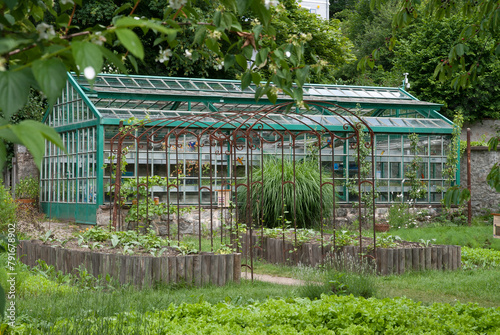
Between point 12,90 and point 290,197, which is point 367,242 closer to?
point 290,197

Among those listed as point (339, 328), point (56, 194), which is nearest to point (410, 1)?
point (339, 328)

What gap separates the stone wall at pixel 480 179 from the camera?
49.0 feet

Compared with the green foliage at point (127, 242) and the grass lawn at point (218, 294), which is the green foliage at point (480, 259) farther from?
the green foliage at point (127, 242)

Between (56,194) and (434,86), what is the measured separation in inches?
656

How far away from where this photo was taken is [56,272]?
6348 millimetres

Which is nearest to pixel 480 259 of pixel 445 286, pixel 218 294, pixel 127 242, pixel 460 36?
pixel 445 286

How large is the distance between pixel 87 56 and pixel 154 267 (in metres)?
Answer: 5.01

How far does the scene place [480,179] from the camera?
49.3 feet

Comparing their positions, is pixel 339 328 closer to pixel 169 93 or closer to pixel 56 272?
pixel 56 272

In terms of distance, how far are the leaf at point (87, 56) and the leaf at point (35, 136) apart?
0.47 ft

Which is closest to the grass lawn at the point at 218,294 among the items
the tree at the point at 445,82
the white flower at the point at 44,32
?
the white flower at the point at 44,32

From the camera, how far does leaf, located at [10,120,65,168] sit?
967 mm

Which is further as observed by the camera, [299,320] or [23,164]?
[23,164]

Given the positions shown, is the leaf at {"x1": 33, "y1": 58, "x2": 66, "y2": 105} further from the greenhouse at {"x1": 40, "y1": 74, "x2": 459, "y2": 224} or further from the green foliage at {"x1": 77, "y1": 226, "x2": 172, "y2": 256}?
the greenhouse at {"x1": 40, "y1": 74, "x2": 459, "y2": 224}
